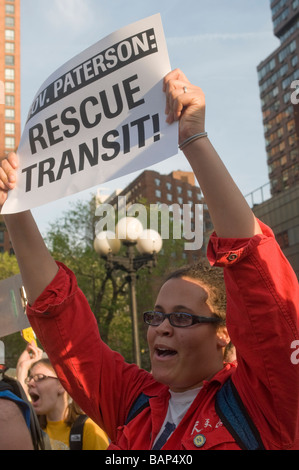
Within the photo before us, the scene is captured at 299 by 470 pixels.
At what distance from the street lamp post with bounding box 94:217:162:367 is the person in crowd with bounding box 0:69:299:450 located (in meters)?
5.63

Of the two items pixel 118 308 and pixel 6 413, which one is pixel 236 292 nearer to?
pixel 6 413

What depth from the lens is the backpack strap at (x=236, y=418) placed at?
1613mm

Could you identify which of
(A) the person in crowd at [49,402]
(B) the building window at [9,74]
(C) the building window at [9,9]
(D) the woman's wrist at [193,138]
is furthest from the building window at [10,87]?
(D) the woman's wrist at [193,138]

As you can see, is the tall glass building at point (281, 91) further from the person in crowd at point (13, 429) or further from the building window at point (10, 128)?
the person in crowd at point (13, 429)

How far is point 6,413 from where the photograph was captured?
5.23 ft

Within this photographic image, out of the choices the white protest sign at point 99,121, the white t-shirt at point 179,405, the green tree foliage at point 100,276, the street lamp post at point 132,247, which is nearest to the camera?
the white protest sign at point 99,121

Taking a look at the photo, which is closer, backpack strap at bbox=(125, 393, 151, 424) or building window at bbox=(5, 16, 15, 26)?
backpack strap at bbox=(125, 393, 151, 424)

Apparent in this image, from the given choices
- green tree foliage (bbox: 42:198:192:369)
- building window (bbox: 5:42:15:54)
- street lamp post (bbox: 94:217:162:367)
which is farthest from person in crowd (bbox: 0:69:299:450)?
building window (bbox: 5:42:15:54)

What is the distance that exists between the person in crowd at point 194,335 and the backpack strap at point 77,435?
188 cm

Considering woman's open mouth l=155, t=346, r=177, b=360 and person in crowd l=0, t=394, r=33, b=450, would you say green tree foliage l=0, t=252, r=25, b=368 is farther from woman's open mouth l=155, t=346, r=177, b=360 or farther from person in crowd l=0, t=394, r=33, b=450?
person in crowd l=0, t=394, r=33, b=450

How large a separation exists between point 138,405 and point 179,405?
0.65ft

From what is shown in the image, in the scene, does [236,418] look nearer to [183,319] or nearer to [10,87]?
[183,319]

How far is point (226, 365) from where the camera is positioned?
2.00 m

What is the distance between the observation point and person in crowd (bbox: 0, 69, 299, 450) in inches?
60.6
